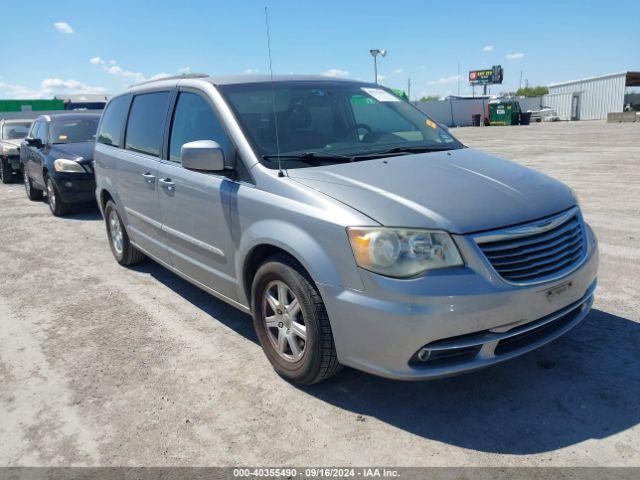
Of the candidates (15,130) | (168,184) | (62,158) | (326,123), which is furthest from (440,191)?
(15,130)

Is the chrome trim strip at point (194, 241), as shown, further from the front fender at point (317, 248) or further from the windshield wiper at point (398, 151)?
the windshield wiper at point (398, 151)

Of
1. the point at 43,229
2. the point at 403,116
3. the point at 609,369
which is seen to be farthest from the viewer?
the point at 43,229

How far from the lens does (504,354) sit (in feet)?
8.89

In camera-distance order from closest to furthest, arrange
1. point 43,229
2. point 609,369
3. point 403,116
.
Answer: point 609,369 → point 403,116 → point 43,229

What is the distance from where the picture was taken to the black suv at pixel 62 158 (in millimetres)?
8820

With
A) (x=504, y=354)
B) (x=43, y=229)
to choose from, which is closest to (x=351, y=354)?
(x=504, y=354)

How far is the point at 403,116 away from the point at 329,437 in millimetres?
2618

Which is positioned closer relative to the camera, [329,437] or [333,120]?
[329,437]

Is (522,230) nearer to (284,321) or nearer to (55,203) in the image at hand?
(284,321)

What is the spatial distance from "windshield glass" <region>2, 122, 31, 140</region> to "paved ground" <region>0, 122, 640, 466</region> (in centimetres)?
1190

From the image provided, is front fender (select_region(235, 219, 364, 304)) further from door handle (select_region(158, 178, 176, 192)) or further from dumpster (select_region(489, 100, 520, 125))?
dumpster (select_region(489, 100, 520, 125))

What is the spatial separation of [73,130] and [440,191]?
29.2 feet

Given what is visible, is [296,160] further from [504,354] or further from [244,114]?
[504,354]

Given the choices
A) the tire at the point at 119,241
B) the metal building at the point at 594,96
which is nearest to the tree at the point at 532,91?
the metal building at the point at 594,96
